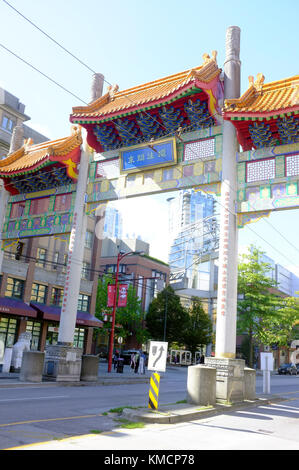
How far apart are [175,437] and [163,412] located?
8.66ft

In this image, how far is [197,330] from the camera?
57.3 meters

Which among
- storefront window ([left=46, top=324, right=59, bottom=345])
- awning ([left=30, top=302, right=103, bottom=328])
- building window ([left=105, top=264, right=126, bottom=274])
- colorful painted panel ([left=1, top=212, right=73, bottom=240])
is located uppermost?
building window ([left=105, top=264, right=126, bottom=274])

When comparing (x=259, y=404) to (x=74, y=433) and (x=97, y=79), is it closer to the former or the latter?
(x=74, y=433)

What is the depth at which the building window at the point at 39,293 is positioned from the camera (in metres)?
36.4

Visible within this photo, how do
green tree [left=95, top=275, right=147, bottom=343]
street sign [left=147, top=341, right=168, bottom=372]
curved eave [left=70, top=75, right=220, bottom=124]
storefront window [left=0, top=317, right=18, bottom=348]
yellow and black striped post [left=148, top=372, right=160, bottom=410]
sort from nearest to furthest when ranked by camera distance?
street sign [left=147, top=341, right=168, bottom=372]
yellow and black striped post [left=148, top=372, right=160, bottom=410]
curved eave [left=70, top=75, right=220, bottom=124]
storefront window [left=0, top=317, right=18, bottom=348]
green tree [left=95, top=275, right=147, bottom=343]

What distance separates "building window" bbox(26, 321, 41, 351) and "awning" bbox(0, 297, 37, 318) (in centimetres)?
277

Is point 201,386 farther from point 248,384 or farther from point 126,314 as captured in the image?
point 126,314

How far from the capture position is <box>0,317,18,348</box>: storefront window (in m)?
33.7

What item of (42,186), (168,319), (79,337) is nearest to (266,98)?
(42,186)

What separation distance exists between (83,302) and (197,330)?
21250 mm

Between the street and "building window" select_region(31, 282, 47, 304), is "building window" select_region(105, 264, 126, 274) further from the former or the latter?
the street

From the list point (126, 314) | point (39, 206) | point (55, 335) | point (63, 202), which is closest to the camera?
point (63, 202)

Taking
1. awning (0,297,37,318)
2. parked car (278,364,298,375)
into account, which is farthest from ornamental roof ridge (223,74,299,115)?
parked car (278,364,298,375)

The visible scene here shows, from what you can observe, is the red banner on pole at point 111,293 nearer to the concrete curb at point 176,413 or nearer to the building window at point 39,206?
the building window at point 39,206
